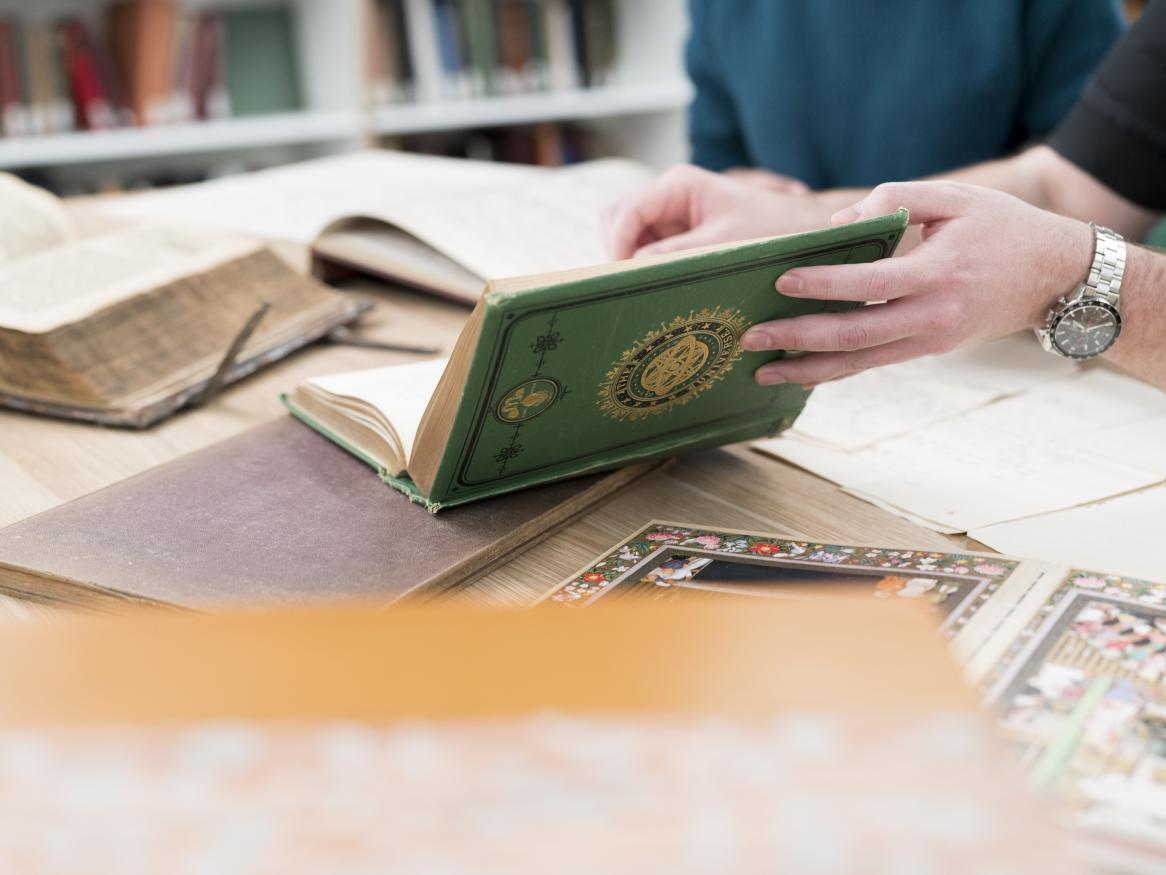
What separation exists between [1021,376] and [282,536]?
0.62 meters

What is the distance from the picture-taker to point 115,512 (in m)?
0.65

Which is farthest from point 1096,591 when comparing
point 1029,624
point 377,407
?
point 377,407

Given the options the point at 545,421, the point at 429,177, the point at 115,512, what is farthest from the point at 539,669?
the point at 429,177

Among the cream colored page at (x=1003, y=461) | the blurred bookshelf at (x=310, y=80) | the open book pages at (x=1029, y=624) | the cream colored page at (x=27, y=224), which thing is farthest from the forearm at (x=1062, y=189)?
the blurred bookshelf at (x=310, y=80)

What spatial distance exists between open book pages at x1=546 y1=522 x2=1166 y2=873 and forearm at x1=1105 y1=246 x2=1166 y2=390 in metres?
0.26

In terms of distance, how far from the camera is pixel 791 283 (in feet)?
2.04

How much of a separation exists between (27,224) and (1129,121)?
108 cm

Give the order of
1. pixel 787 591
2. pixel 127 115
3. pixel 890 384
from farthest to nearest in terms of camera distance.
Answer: pixel 127 115 → pixel 890 384 → pixel 787 591

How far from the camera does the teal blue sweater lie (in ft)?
4.71

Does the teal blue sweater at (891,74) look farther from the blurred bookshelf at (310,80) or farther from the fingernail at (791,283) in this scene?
the blurred bookshelf at (310,80)

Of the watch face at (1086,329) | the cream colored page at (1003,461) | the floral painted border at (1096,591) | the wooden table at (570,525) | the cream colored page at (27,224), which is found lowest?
the cream colored page at (1003,461)

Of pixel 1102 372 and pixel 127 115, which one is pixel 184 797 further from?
pixel 127 115

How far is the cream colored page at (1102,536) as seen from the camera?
1.99 feet

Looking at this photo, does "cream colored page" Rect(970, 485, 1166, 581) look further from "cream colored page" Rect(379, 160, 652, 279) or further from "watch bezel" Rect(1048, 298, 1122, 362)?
"cream colored page" Rect(379, 160, 652, 279)
